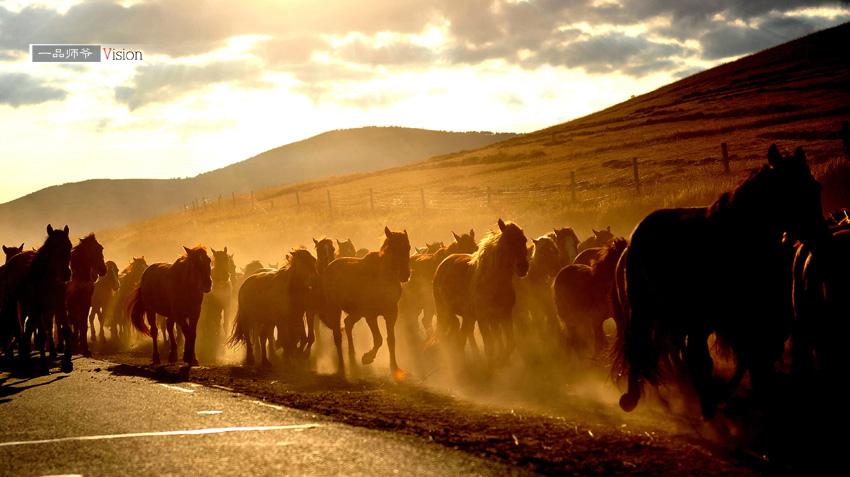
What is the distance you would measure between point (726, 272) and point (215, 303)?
47.5 feet

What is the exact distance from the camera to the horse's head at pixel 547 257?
1423 centimetres

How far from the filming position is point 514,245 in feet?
38.4

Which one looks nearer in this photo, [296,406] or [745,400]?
[745,400]

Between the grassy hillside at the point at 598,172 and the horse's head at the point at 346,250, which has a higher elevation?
the grassy hillside at the point at 598,172

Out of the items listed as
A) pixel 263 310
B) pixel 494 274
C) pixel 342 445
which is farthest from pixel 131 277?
pixel 342 445

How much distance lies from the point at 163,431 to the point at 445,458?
3110mm

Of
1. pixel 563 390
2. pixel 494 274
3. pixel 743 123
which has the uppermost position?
pixel 743 123

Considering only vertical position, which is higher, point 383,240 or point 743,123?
point 743,123

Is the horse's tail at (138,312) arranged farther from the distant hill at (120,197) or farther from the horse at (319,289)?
the distant hill at (120,197)

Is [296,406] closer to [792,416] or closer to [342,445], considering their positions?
[342,445]

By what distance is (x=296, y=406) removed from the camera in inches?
354

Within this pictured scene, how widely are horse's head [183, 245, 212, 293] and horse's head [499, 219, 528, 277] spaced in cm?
596

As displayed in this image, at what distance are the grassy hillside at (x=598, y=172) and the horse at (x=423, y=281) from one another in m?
9.52

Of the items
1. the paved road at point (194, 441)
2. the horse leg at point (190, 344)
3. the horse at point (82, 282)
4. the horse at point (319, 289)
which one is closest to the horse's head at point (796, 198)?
the paved road at point (194, 441)
